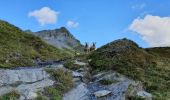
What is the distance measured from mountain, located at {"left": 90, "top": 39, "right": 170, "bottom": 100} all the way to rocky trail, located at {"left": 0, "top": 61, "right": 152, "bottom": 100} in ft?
2.38

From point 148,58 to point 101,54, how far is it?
3390mm

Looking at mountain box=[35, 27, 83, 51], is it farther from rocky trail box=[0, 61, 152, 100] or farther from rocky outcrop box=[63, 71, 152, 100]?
rocky outcrop box=[63, 71, 152, 100]

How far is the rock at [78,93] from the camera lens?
23812 millimetres

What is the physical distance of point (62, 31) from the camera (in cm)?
15788

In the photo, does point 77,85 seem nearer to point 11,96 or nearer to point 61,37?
point 11,96

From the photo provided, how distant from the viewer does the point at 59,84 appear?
2481 cm

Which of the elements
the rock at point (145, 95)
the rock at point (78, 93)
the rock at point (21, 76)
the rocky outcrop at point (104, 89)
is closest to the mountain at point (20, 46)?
the rock at point (21, 76)

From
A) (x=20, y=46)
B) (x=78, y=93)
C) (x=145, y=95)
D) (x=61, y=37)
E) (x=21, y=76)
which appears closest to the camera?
(x=145, y=95)

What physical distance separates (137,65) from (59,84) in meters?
5.96

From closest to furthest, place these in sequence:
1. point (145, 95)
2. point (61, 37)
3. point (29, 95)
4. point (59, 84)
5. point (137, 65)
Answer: point (29, 95), point (145, 95), point (59, 84), point (137, 65), point (61, 37)

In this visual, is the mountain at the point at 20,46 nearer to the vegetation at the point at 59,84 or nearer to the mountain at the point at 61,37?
the vegetation at the point at 59,84

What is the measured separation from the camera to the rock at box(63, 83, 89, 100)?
23812 mm

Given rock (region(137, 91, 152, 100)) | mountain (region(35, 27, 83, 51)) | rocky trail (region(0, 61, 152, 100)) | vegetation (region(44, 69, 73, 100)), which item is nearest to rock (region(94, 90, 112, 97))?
rocky trail (region(0, 61, 152, 100))

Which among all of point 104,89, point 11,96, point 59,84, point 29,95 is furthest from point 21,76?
point 104,89
